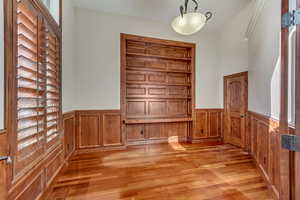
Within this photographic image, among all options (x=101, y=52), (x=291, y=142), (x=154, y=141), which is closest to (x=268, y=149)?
(x=291, y=142)

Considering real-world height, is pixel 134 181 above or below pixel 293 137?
below

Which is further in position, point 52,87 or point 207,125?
point 207,125

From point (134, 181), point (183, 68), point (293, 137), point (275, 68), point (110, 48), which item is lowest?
point (134, 181)

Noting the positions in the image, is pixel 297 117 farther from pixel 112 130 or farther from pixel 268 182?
pixel 112 130

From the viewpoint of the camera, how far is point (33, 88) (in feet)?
5.17

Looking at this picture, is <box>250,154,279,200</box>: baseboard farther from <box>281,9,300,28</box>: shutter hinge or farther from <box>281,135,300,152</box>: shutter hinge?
<box>281,9,300,28</box>: shutter hinge

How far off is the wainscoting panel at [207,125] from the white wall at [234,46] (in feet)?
1.44

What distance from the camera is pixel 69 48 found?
3.02m

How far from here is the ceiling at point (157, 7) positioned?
3.32 m

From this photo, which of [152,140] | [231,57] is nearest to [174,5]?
[231,57]

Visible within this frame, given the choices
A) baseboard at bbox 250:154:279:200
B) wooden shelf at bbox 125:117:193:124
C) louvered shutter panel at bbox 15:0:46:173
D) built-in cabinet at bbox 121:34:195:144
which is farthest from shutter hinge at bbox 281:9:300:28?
wooden shelf at bbox 125:117:193:124

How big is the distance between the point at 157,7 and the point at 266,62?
2497mm

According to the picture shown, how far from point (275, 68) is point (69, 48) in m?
3.47

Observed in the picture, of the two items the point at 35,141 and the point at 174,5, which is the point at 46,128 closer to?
the point at 35,141
